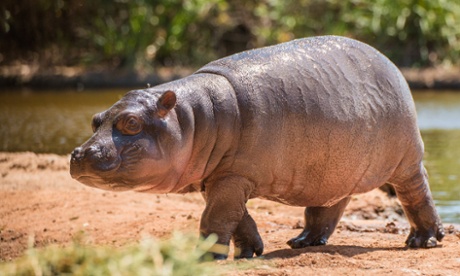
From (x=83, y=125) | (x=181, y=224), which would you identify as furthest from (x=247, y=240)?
(x=83, y=125)

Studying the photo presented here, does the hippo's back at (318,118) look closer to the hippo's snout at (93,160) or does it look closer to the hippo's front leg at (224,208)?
the hippo's front leg at (224,208)

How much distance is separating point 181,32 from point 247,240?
15.5m

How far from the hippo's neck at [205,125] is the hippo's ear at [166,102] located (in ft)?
0.48

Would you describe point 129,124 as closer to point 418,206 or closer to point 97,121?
point 97,121

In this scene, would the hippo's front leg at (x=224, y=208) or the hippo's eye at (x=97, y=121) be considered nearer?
the hippo's eye at (x=97, y=121)

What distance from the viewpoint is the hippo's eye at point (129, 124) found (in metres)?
5.15

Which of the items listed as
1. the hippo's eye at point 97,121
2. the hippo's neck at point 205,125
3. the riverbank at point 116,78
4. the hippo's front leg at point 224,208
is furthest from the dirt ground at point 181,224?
the riverbank at point 116,78

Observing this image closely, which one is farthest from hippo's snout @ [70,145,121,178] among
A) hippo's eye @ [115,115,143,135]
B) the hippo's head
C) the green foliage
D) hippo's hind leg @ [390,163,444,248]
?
hippo's hind leg @ [390,163,444,248]

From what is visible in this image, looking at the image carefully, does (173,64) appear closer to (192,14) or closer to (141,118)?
(192,14)

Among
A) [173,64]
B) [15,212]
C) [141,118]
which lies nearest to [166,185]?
[141,118]

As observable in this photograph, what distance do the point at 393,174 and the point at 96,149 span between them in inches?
89.8

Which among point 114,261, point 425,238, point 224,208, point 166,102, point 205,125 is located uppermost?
point 166,102

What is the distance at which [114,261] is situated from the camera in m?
3.62

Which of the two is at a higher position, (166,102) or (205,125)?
(166,102)
